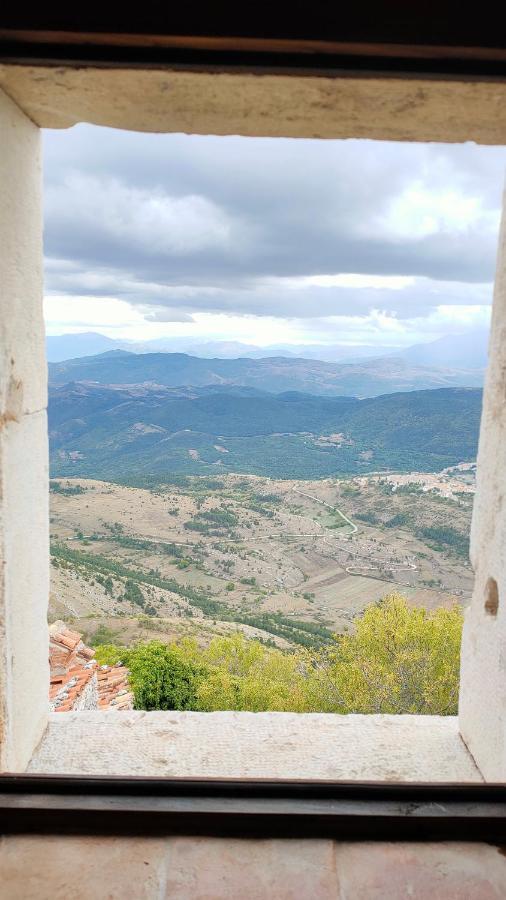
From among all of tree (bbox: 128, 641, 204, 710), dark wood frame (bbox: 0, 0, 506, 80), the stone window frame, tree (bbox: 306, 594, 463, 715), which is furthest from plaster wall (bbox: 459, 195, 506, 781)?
tree (bbox: 128, 641, 204, 710)

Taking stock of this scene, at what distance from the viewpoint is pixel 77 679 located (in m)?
7.79

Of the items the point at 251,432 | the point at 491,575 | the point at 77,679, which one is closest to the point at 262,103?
the point at 491,575

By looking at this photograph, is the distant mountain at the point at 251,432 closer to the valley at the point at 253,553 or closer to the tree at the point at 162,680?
the valley at the point at 253,553

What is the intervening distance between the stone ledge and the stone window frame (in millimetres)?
A: 10

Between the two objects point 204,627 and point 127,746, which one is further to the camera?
point 204,627

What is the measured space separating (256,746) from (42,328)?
1.53m

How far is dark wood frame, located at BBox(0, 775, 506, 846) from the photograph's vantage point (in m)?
1.34

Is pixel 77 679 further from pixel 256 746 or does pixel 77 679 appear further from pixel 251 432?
pixel 251 432

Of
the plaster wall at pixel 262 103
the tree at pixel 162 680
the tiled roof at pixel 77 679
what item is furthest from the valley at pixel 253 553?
the plaster wall at pixel 262 103

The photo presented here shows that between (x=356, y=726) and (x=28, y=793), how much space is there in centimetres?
119

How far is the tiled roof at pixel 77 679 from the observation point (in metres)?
7.06

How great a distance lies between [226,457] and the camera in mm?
113625

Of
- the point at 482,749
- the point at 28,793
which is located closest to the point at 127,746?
the point at 28,793

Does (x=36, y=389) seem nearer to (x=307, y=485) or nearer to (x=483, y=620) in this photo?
(x=483, y=620)
